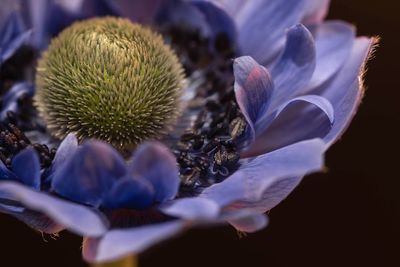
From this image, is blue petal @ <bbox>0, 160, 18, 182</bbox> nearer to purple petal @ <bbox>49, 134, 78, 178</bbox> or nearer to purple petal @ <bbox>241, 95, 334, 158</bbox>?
purple petal @ <bbox>49, 134, 78, 178</bbox>

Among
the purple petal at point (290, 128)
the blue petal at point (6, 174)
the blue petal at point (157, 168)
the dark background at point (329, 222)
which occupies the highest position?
the blue petal at point (157, 168)

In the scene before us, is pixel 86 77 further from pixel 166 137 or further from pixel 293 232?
pixel 293 232

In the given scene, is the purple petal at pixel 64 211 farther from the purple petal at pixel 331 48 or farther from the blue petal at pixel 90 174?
the purple petal at pixel 331 48

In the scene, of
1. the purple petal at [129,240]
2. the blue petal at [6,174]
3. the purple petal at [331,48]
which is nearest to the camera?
the purple petal at [129,240]

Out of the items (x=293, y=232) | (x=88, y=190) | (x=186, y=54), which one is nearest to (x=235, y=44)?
(x=186, y=54)

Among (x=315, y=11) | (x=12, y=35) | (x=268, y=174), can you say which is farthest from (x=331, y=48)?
(x=12, y=35)

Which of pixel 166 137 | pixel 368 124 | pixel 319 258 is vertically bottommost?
pixel 319 258

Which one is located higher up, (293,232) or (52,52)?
(52,52)

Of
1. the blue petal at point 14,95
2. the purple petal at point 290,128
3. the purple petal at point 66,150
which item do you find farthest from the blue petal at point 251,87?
the blue petal at point 14,95
